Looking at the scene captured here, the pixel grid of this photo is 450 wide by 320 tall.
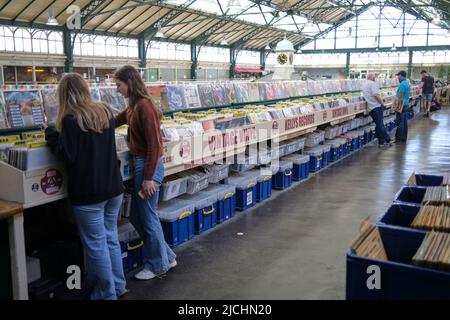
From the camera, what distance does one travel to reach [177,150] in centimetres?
409

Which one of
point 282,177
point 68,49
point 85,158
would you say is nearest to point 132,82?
point 85,158

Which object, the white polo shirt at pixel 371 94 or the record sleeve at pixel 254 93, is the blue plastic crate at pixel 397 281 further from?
the white polo shirt at pixel 371 94

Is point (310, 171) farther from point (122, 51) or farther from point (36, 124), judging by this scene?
point (122, 51)

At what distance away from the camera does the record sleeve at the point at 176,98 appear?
17.1 ft

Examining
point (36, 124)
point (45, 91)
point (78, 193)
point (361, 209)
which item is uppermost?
point (45, 91)

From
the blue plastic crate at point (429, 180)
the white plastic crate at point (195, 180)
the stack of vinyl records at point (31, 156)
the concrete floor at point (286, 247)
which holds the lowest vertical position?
the concrete floor at point (286, 247)

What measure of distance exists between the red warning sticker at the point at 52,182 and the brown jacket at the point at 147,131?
0.60 m

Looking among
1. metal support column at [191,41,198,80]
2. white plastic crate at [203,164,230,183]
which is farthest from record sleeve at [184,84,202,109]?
metal support column at [191,41,198,80]

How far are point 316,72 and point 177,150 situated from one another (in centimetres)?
3982

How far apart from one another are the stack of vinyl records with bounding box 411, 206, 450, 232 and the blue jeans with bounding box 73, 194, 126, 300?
1.88 metres

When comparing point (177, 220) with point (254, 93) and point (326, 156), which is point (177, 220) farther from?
point (326, 156)

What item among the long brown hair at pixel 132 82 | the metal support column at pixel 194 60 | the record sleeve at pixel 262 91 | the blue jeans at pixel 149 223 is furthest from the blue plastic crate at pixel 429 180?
the metal support column at pixel 194 60

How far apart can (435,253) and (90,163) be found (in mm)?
1983

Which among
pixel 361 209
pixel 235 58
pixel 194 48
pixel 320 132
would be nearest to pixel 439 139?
pixel 320 132
